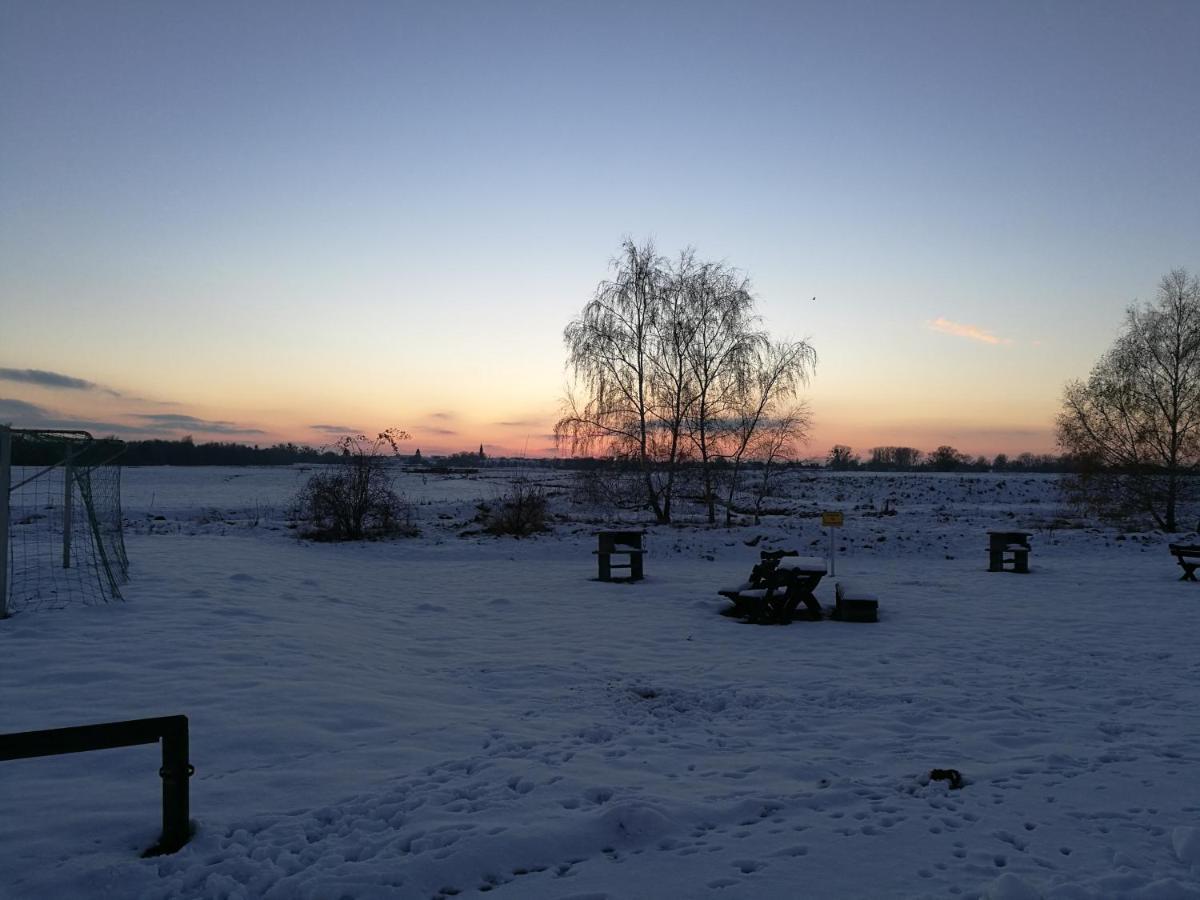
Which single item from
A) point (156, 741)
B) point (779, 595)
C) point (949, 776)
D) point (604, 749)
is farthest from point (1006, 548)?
point (156, 741)

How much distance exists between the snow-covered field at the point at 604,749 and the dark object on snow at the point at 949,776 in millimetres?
117

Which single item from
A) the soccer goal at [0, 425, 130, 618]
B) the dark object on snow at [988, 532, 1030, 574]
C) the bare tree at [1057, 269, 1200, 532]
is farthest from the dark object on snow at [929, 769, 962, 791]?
the bare tree at [1057, 269, 1200, 532]

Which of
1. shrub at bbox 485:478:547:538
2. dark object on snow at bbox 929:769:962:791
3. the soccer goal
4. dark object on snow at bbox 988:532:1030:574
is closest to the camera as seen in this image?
dark object on snow at bbox 929:769:962:791

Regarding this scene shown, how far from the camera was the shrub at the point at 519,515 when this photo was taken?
2139cm

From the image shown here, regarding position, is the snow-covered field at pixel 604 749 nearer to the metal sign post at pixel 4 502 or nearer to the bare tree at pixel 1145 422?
the metal sign post at pixel 4 502

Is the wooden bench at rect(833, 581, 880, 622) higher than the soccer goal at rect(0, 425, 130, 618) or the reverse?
the reverse

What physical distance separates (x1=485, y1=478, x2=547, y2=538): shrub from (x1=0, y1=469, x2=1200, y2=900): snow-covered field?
32.4 ft

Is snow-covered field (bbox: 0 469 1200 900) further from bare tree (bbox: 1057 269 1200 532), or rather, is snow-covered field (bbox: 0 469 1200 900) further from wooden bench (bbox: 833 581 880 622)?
bare tree (bbox: 1057 269 1200 532)

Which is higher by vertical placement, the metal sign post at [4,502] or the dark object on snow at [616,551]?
the metal sign post at [4,502]

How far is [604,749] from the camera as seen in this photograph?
518cm

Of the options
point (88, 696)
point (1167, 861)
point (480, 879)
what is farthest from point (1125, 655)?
point (88, 696)

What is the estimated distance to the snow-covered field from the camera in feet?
11.4

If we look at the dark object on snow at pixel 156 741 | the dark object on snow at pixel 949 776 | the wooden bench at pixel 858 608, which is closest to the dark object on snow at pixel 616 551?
the wooden bench at pixel 858 608

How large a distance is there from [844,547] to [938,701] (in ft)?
45.9
